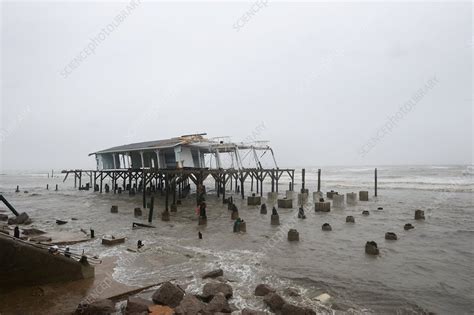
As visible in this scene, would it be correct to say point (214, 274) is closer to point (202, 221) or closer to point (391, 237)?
point (202, 221)

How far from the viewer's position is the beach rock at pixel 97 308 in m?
6.05

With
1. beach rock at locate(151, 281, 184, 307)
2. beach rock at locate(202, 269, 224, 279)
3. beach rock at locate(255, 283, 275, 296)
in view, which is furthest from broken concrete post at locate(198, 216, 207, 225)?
beach rock at locate(151, 281, 184, 307)

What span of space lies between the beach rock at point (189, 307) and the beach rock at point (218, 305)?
15cm

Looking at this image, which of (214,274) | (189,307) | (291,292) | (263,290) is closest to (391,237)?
(291,292)

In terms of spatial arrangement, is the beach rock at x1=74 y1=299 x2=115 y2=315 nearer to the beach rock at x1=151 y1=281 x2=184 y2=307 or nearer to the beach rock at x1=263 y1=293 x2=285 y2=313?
the beach rock at x1=151 y1=281 x2=184 y2=307

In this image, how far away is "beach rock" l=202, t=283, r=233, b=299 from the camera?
7098 millimetres

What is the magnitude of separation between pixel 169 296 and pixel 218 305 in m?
1.12

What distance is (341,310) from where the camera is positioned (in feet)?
22.6

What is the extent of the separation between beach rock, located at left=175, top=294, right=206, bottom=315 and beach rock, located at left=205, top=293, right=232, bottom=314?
150 mm

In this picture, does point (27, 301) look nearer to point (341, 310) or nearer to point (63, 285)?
point (63, 285)

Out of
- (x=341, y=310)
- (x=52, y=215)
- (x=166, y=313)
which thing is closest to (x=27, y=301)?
(x=166, y=313)

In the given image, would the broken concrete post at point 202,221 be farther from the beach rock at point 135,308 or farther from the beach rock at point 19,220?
the beach rock at point 135,308

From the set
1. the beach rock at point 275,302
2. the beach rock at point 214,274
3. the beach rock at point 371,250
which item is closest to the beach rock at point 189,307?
the beach rock at point 275,302

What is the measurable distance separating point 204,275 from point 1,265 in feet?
16.2
